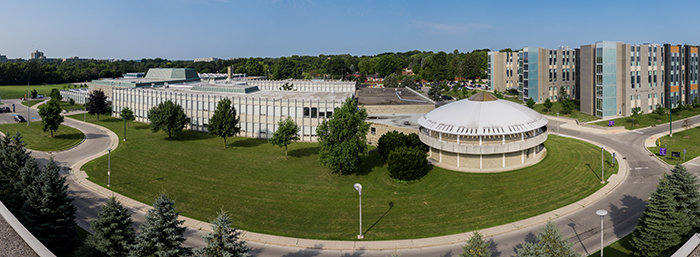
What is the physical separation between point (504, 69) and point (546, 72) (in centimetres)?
2804

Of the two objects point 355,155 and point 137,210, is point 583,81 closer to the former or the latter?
point 355,155

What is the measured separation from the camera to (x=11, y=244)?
22.3 meters

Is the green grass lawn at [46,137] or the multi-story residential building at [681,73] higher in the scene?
the multi-story residential building at [681,73]

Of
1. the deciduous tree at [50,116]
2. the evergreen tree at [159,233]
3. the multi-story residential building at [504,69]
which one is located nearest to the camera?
the evergreen tree at [159,233]

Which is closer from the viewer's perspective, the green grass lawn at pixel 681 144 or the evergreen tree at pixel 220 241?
the evergreen tree at pixel 220 241

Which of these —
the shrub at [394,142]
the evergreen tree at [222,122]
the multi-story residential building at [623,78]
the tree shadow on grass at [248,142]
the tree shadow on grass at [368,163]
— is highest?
the multi-story residential building at [623,78]

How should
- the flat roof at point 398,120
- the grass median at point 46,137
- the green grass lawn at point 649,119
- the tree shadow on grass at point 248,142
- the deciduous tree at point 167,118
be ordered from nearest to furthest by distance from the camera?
the grass median at point 46,137 → the flat roof at point 398,120 → the tree shadow on grass at point 248,142 → the deciduous tree at point 167,118 → the green grass lawn at point 649,119

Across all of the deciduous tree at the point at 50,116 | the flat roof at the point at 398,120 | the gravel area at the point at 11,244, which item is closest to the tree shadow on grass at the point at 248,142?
the flat roof at the point at 398,120

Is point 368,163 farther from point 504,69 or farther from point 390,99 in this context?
point 504,69

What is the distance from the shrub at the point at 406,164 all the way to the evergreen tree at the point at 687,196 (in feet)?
69.5

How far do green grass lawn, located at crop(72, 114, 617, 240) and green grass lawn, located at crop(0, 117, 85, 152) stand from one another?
437 inches

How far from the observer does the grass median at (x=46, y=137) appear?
5906cm

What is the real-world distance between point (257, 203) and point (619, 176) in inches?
1537

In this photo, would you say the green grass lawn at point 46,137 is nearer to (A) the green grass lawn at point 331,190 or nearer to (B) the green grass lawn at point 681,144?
(A) the green grass lawn at point 331,190
